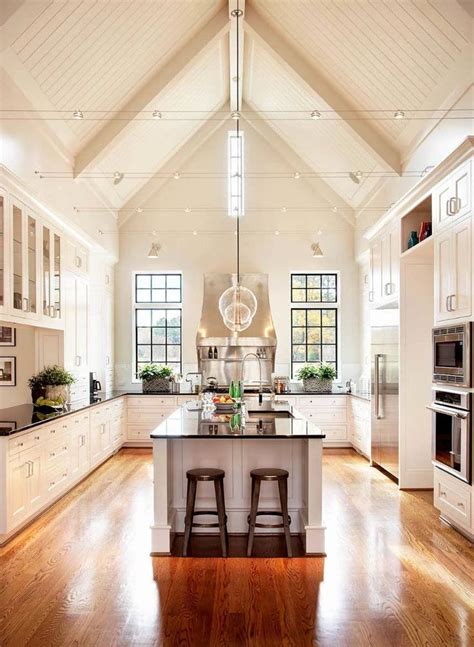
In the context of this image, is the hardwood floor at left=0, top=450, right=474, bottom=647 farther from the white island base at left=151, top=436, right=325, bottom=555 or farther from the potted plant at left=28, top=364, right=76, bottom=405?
the potted plant at left=28, top=364, right=76, bottom=405

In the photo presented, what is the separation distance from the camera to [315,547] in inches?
174

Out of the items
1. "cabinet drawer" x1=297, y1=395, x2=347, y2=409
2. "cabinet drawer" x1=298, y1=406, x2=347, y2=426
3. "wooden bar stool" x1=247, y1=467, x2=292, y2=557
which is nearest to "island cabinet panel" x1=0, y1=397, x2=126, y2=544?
"wooden bar stool" x1=247, y1=467, x2=292, y2=557

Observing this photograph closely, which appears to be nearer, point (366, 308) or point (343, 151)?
point (343, 151)

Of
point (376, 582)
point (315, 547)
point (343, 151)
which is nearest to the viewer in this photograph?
point (376, 582)

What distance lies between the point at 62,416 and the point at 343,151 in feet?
17.2

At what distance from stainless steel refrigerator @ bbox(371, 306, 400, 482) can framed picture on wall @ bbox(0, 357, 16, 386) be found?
13.7 feet

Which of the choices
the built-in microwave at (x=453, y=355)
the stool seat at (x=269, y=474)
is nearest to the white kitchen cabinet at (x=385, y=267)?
the built-in microwave at (x=453, y=355)

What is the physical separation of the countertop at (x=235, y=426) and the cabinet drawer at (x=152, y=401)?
3318 mm

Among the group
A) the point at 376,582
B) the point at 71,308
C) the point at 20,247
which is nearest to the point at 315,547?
the point at 376,582

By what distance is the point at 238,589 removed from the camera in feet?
12.4

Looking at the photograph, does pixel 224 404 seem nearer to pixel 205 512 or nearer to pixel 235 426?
pixel 235 426

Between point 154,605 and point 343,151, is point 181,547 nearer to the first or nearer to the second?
point 154,605

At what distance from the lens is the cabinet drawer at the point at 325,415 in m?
9.24

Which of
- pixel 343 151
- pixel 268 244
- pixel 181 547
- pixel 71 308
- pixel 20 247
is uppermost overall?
pixel 343 151
